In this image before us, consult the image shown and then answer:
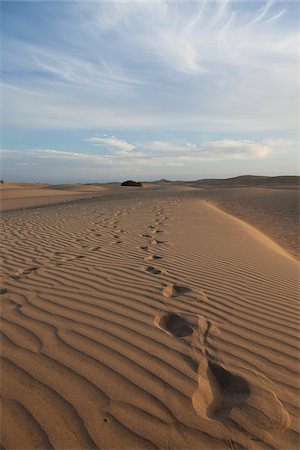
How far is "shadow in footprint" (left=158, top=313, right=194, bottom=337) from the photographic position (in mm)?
3023

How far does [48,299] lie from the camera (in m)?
3.68

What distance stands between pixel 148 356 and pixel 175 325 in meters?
0.67

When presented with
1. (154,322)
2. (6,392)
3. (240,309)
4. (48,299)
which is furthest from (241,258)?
(6,392)

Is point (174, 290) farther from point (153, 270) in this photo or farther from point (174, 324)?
Answer: point (174, 324)

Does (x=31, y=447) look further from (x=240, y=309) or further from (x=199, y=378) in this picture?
(x=240, y=309)

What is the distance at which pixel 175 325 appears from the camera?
10.5 ft

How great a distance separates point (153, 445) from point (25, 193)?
31384 millimetres

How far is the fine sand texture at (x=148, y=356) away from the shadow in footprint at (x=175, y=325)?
0.04 ft

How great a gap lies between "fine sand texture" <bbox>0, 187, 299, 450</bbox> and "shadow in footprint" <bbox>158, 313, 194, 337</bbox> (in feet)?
0.04

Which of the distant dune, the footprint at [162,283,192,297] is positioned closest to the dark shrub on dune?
the distant dune

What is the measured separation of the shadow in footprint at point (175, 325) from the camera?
9.92 feet

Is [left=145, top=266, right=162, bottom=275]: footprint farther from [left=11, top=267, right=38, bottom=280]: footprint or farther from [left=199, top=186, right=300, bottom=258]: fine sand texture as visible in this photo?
[left=199, top=186, right=300, bottom=258]: fine sand texture

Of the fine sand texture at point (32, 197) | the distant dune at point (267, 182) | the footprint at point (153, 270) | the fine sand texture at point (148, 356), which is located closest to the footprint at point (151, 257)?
the fine sand texture at point (148, 356)

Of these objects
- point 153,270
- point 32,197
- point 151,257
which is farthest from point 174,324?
point 32,197
